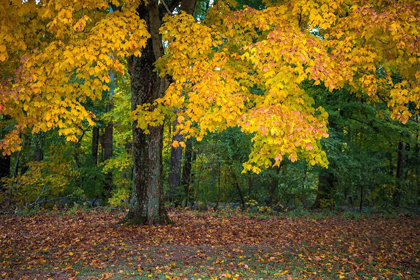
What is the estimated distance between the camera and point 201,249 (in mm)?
7719

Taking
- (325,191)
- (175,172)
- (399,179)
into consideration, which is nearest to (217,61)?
(175,172)

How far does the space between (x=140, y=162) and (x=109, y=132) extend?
30.1 feet

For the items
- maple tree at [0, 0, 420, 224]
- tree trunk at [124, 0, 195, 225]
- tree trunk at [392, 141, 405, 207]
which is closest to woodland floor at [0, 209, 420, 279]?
tree trunk at [124, 0, 195, 225]

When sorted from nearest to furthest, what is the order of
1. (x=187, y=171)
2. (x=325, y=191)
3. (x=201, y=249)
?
(x=201, y=249), (x=187, y=171), (x=325, y=191)

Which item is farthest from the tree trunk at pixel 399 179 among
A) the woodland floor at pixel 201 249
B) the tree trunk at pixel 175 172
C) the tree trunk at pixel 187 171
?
the tree trunk at pixel 175 172

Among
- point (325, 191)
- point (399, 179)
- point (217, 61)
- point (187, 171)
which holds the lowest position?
point (325, 191)

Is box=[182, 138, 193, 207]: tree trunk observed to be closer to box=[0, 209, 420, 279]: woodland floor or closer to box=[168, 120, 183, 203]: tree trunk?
box=[168, 120, 183, 203]: tree trunk

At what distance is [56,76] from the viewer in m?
→ 6.43

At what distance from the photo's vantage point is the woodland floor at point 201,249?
6.02m

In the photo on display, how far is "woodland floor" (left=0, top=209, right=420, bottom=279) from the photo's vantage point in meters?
6.02

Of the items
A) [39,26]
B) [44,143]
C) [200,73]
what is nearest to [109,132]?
[44,143]

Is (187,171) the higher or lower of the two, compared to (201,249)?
higher

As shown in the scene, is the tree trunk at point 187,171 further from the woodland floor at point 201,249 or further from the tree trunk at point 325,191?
the tree trunk at point 325,191

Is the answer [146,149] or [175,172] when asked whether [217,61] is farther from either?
[175,172]
